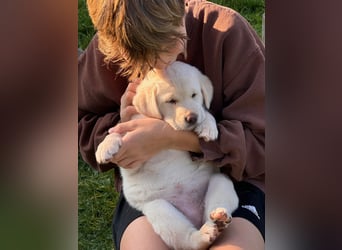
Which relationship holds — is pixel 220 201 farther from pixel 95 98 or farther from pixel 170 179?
pixel 95 98

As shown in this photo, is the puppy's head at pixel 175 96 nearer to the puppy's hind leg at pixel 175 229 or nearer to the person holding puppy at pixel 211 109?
the person holding puppy at pixel 211 109

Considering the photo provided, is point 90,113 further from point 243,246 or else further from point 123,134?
point 243,246

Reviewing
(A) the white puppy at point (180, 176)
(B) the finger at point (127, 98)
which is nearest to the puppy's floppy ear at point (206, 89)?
(A) the white puppy at point (180, 176)

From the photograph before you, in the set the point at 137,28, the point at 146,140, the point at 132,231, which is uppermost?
the point at 137,28

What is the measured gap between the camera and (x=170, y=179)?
2.97ft

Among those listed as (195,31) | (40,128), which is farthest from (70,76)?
(195,31)

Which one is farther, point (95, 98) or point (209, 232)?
point (95, 98)

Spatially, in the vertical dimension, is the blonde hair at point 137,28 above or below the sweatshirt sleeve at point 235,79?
above

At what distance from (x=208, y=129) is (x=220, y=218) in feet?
0.42

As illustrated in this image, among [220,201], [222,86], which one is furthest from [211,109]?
[220,201]

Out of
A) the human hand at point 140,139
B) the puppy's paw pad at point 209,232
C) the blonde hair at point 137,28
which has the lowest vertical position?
the puppy's paw pad at point 209,232

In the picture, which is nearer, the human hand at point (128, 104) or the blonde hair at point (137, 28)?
the blonde hair at point (137, 28)

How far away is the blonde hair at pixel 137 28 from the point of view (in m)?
0.77

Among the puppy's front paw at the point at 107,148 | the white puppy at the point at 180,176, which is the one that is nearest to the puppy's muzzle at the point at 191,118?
the white puppy at the point at 180,176
